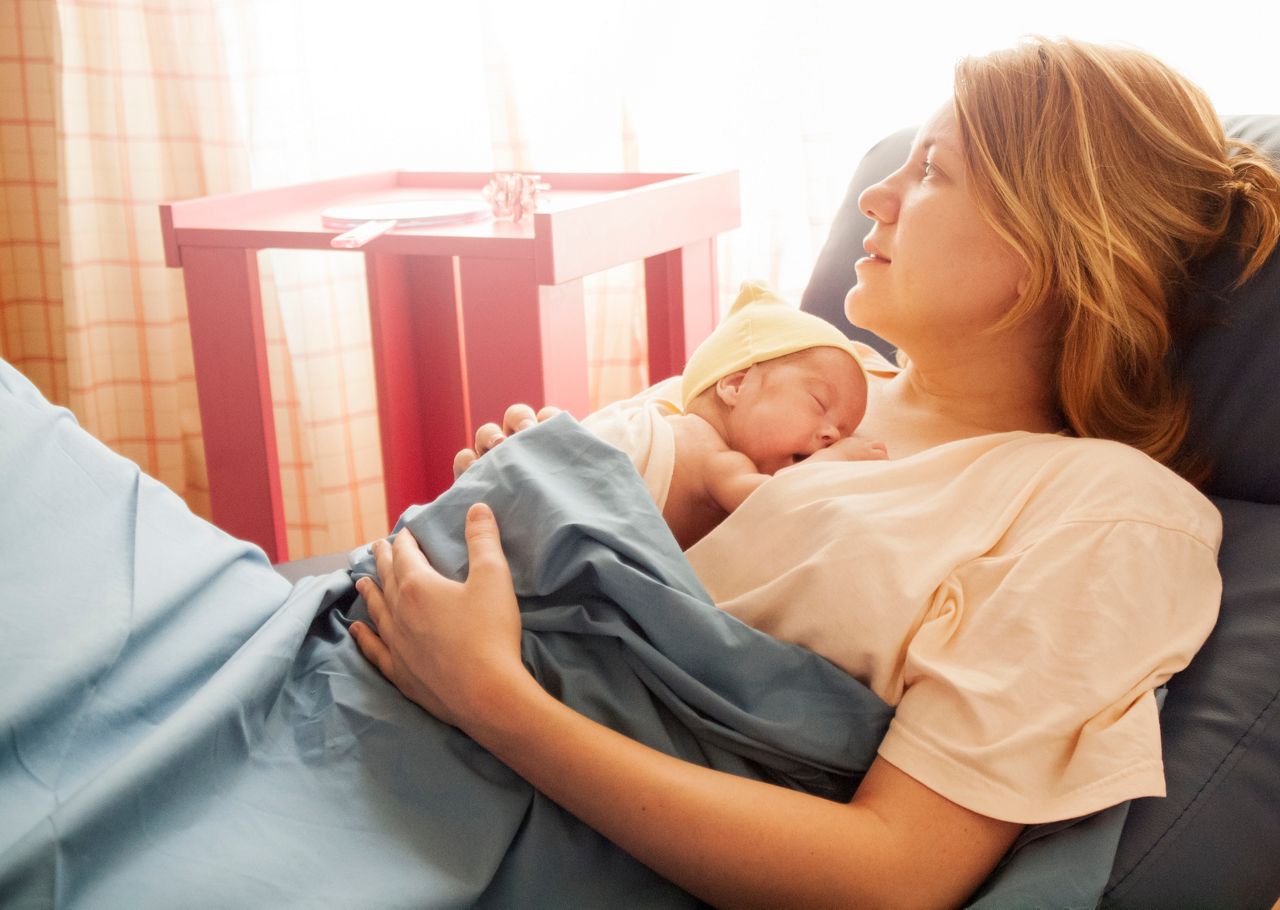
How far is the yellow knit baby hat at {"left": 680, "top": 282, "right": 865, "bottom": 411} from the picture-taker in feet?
4.33

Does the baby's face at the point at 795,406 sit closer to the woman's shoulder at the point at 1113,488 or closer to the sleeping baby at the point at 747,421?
the sleeping baby at the point at 747,421

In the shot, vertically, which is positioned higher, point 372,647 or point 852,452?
point 852,452

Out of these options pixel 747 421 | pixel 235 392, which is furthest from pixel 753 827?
pixel 235 392

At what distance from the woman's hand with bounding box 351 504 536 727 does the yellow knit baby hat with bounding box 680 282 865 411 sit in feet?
1.19

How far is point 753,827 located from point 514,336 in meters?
0.94

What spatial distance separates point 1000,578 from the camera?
1.02 metres

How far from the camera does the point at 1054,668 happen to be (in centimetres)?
94

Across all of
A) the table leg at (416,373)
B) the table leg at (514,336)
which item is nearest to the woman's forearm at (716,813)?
the table leg at (514,336)

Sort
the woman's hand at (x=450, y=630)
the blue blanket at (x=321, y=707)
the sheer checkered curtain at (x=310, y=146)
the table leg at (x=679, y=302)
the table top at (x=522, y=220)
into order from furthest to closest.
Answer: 1. the sheer checkered curtain at (x=310, y=146)
2. the table leg at (x=679, y=302)
3. the table top at (x=522, y=220)
4. the woman's hand at (x=450, y=630)
5. the blue blanket at (x=321, y=707)

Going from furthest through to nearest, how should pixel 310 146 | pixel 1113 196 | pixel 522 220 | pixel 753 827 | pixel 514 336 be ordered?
pixel 310 146, pixel 522 220, pixel 514 336, pixel 1113 196, pixel 753 827

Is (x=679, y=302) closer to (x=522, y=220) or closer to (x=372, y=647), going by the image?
(x=522, y=220)

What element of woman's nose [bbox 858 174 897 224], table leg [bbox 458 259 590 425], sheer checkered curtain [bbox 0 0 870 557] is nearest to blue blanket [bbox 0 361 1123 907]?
woman's nose [bbox 858 174 897 224]

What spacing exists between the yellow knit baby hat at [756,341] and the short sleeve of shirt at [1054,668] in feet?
1.21

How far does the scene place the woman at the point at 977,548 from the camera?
3.01 ft
